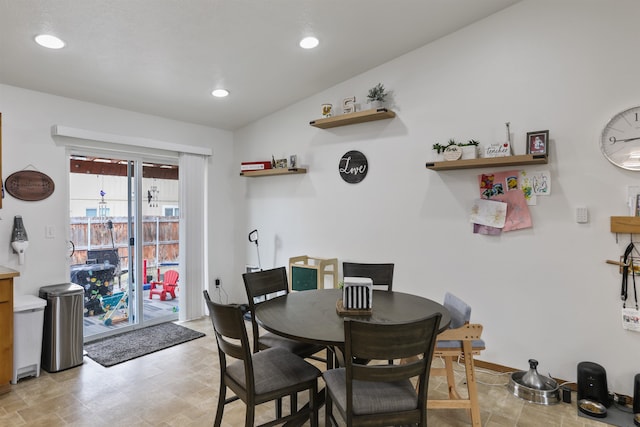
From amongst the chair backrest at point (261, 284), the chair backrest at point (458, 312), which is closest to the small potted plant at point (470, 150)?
the chair backrest at point (458, 312)

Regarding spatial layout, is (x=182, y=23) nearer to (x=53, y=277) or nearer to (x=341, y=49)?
(x=341, y=49)

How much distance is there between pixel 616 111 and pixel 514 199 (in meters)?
0.91

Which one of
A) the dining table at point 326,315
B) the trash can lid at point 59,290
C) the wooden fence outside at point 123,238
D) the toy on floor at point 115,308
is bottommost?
the toy on floor at point 115,308

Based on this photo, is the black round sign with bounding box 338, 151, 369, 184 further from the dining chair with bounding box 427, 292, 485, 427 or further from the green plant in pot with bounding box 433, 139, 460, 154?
the dining chair with bounding box 427, 292, 485, 427

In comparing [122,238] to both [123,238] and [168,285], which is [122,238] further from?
[168,285]

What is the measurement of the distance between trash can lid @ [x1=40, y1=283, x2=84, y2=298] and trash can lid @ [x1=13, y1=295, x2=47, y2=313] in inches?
3.0

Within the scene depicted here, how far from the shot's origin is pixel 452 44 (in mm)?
3271

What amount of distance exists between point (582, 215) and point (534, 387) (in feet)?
→ 4.42

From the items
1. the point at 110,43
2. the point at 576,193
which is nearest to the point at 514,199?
the point at 576,193

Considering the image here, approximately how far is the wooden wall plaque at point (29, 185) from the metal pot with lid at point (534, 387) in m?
4.44

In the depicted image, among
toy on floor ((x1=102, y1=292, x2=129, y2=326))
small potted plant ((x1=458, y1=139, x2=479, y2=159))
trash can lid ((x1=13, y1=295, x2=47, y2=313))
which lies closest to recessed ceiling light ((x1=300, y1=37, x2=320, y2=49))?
small potted plant ((x1=458, y1=139, x2=479, y2=159))

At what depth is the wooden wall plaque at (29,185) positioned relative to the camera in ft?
10.5

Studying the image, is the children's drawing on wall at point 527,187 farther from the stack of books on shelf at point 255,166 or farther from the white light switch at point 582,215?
the stack of books on shelf at point 255,166

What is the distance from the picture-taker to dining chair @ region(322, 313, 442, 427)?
5.03 ft
